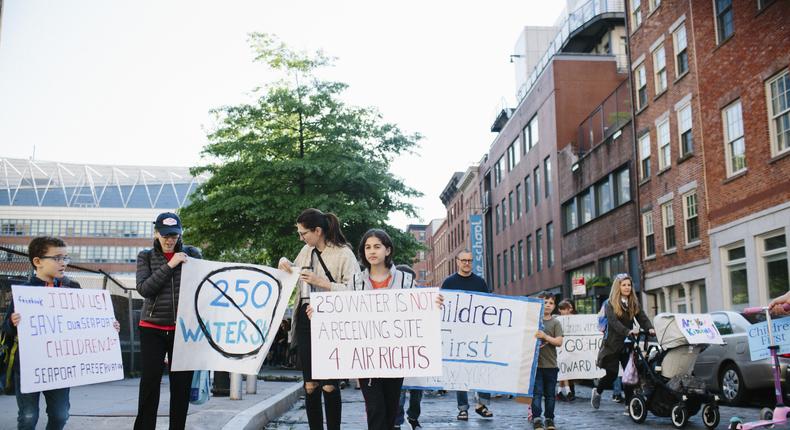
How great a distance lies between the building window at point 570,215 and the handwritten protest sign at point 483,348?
2878cm

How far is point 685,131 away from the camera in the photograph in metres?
25.6

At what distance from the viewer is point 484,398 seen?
11758 millimetres

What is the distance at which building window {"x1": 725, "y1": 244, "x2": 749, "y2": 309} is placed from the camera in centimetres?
2222

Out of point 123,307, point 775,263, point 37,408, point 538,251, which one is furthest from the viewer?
point 538,251

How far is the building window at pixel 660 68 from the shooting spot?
27.7 m

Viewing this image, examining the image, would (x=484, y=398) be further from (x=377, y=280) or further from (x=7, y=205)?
(x=7, y=205)

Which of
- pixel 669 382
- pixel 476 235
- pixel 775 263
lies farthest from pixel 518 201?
pixel 669 382

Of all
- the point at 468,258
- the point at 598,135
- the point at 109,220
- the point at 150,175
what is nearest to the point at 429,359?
the point at 468,258

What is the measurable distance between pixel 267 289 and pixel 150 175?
14086 cm

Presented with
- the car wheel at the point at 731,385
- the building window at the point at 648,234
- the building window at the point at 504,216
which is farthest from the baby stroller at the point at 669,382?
the building window at the point at 504,216

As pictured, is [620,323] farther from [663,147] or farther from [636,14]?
[636,14]

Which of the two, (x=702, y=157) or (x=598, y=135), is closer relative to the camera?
(x=702, y=157)

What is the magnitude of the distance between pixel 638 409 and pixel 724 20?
16.1 metres

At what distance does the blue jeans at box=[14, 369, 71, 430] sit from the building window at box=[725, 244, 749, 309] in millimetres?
19298
